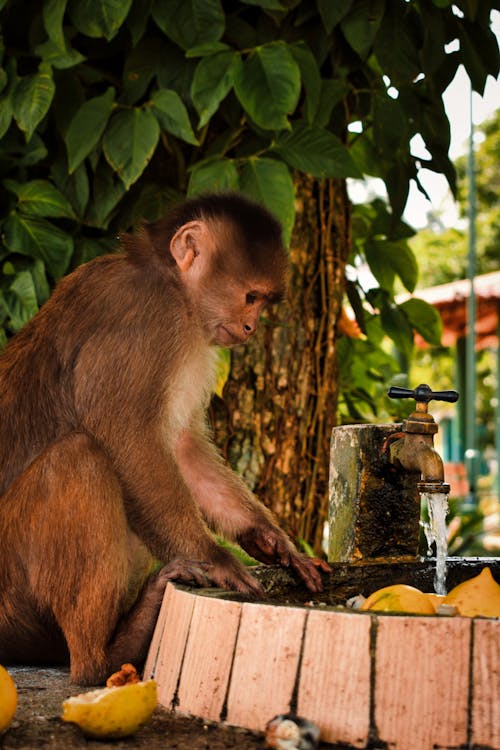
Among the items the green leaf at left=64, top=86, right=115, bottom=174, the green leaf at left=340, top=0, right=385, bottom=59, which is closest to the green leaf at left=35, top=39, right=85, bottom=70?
the green leaf at left=64, top=86, right=115, bottom=174

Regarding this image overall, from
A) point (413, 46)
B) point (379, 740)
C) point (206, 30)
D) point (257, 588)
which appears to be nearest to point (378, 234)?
point (413, 46)

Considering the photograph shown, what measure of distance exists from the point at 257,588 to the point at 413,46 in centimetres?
221

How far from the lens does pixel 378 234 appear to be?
4.86m

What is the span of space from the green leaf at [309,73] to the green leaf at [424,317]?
1.36m

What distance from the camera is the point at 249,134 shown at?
396 cm

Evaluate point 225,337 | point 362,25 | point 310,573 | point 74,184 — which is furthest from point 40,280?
point 310,573

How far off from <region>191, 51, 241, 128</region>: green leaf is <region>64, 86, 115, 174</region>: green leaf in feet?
1.09

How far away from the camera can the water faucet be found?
104 inches

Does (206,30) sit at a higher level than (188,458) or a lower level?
higher

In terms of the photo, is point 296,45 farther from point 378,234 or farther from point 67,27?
point 378,234

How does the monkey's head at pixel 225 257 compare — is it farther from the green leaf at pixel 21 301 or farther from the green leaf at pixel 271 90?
the green leaf at pixel 21 301

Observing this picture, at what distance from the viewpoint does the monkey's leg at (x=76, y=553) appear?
8.36 ft

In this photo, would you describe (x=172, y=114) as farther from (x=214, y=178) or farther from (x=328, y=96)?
(x=328, y=96)

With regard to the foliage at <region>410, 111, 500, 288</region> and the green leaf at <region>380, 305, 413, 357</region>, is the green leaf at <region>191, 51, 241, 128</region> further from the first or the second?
the foliage at <region>410, 111, 500, 288</region>
